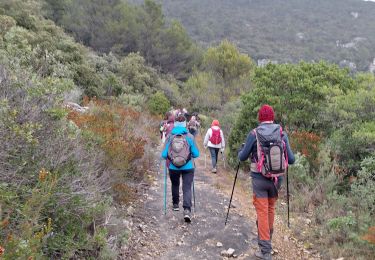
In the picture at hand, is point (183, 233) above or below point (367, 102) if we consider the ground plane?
below

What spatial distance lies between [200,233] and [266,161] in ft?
5.90

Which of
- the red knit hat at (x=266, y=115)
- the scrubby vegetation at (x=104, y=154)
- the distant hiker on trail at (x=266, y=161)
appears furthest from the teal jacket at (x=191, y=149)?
the red knit hat at (x=266, y=115)

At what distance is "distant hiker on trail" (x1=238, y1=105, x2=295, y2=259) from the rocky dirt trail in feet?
1.70

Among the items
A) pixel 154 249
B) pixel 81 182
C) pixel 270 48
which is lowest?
pixel 154 249

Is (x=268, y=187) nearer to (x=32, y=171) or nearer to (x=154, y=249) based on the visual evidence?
(x=154, y=249)

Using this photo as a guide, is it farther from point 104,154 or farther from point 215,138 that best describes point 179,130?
point 215,138

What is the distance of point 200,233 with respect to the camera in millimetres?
5805

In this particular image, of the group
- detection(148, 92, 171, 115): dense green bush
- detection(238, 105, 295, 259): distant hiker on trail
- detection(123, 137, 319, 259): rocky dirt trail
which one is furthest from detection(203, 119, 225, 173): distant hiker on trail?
detection(148, 92, 171, 115): dense green bush

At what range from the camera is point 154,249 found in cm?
527

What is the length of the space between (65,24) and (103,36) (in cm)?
384

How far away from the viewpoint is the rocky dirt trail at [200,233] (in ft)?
17.1

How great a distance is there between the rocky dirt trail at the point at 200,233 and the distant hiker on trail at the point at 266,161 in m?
0.52

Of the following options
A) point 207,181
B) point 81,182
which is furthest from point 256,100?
point 81,182

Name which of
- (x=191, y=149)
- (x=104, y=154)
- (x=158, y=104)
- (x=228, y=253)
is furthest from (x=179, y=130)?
(x=158, y=104)
